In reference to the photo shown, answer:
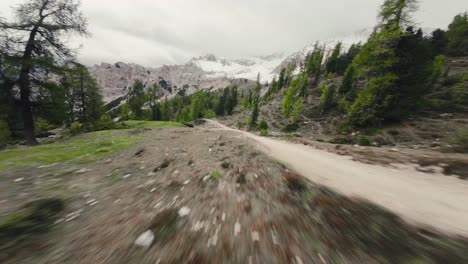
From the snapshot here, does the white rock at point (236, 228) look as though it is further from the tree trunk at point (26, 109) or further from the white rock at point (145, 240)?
the tree trunk at point (26, 109)

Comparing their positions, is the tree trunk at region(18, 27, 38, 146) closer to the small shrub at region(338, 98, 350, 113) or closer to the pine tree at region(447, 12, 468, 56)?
the small shrub at region(338, 98, 350, 113)

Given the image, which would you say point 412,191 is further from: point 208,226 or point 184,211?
point 184,211

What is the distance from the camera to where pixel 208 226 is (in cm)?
265

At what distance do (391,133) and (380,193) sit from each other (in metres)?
21.0

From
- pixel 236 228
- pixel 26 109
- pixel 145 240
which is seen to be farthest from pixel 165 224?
pixel 26 109

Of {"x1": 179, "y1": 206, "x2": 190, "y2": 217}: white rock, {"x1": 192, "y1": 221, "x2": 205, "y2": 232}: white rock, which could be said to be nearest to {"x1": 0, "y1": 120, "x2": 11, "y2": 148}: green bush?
{"x1": 179, "y1": 206, "x2": 190, "y2": 217}: white rock

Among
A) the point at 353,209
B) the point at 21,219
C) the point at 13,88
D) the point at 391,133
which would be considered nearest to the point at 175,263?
the point at 21,219

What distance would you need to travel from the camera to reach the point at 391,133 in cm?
1964

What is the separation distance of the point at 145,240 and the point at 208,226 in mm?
885

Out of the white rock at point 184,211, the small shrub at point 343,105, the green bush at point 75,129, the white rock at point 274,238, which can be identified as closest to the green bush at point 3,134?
the green bush at point 75,129

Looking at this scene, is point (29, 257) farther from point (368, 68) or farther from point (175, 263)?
point (368, 68)

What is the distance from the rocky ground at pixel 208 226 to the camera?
6.94ft

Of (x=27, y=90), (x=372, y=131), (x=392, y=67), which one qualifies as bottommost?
(x=372, y=131)

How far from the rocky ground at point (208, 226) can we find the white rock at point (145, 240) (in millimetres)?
15
